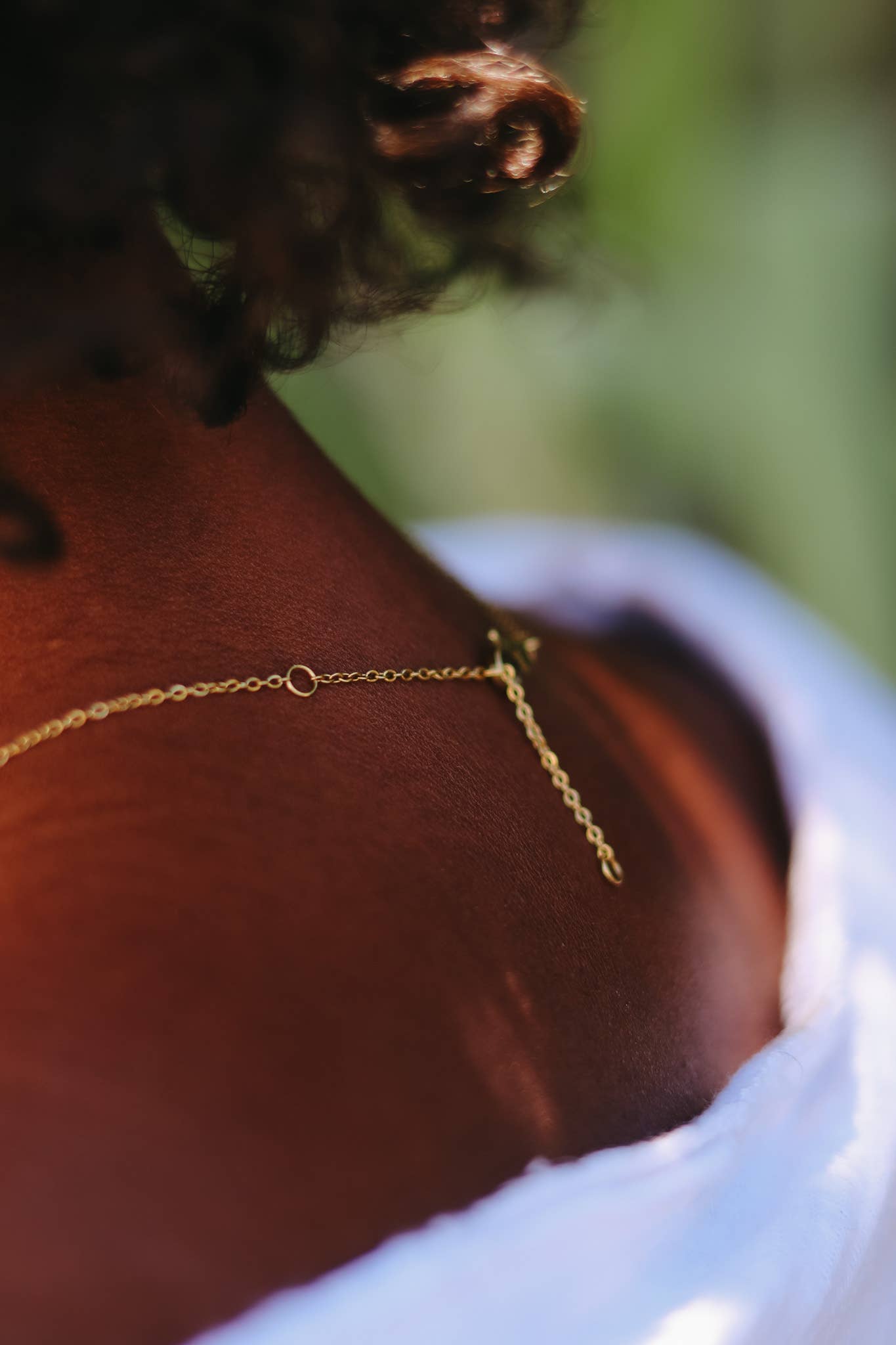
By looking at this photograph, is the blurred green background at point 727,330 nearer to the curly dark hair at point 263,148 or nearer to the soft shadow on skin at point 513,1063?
the curly dark hair at point 263,148

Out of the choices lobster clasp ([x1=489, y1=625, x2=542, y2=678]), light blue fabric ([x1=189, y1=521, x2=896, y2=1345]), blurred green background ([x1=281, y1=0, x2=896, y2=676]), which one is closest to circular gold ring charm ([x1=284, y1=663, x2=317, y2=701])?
lobster clasp ([x1=489, y1=625, x2=542, y2=678])

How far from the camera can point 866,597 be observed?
199cm

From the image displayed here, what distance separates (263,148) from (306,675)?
23 centimetres

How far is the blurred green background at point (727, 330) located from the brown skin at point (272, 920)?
1426mm

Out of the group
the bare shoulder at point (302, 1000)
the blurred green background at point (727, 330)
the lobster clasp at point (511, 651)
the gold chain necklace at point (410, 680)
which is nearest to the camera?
the bare shoulder at point (302, 1000)

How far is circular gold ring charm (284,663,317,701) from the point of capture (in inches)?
21.4

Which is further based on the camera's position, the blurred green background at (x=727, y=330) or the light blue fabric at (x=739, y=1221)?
the blurred green background at (x=727, y=330)

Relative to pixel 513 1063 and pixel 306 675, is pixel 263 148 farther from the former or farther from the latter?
pixel 513 1063

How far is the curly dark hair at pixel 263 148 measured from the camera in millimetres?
426

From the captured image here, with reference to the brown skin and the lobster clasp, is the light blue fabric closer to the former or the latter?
the brown skin

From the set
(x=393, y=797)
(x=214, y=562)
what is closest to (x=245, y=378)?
(x=214, y=562)

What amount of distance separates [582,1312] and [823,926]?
11.5 inches

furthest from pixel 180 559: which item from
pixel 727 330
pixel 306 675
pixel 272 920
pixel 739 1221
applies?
pixel 727 330

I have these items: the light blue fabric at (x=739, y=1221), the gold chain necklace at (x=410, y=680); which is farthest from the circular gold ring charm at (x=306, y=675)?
the light blue fabric at (x=739, y=1221)
